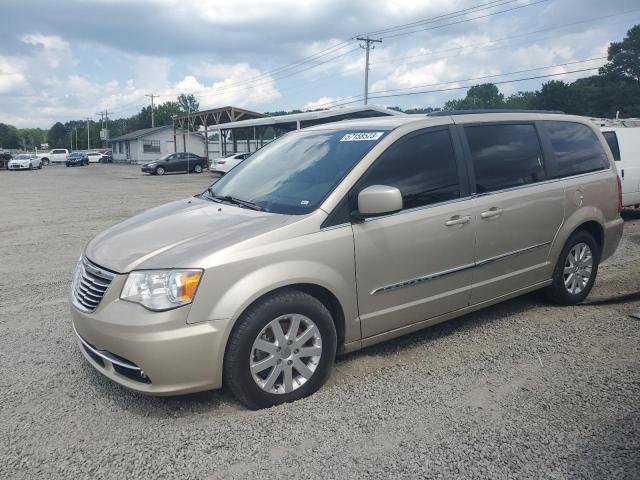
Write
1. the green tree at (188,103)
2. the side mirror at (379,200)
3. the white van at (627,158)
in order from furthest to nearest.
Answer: the green tree at (188,103), the white van at (627,158), the side mirror at (379,200)

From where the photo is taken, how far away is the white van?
10.2 m

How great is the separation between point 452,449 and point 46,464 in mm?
2135

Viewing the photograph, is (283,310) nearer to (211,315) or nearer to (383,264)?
(211,315)

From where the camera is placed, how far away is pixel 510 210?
4422mm

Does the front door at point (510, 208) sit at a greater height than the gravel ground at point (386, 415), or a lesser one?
greater

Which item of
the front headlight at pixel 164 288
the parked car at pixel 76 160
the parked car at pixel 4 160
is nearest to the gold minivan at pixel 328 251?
the front headlight at pixel 164 288

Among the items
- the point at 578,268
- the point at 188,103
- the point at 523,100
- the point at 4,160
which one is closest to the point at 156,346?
the point at 578,268

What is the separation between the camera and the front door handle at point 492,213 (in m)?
4.23

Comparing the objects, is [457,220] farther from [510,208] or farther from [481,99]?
[481,99]

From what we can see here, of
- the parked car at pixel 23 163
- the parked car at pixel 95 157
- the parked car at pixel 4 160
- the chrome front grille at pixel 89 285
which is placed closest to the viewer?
the chrome front grille at pixel 89 285

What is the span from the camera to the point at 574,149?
5.16m

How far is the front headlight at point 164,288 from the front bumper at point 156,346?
0.04 m

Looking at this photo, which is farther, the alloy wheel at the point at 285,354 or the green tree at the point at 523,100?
the green tree at the point at 523,100

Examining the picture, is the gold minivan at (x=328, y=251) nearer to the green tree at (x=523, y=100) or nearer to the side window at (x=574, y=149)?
the side window at (x=574, y=149)
